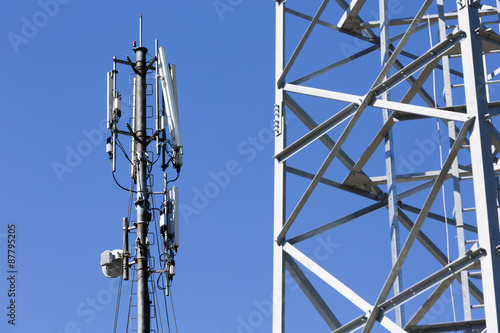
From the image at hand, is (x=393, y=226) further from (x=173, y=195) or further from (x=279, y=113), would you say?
(x=173, y=195)

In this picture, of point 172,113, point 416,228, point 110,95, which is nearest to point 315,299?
point 416,228

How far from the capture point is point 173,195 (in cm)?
1945

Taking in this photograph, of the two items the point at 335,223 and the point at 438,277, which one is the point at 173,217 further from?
the point at 438,277

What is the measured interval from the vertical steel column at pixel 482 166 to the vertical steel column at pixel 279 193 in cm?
306

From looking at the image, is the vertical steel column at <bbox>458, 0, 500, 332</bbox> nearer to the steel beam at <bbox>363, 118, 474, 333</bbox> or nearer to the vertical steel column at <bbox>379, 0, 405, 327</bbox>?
the steel beam at <bbox>363, 118, 474, 333</bbox>

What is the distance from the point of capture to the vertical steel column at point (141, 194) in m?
18.0

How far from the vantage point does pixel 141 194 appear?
752 inches

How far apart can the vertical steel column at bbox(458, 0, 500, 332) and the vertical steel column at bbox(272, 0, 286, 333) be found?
306 cm

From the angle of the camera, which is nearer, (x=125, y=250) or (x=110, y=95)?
(x=125, y=250)

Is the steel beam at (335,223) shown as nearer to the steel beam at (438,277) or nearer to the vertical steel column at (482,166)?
the steel beam at (438,277)

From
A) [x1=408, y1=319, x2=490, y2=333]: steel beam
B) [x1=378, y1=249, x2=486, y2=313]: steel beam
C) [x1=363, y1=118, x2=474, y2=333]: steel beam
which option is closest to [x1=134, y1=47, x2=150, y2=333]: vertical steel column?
[x1=363, y1=118, x2=474, y2=333]: steel beam

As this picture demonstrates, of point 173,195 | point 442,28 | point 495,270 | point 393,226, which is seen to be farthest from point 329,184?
point 173,195

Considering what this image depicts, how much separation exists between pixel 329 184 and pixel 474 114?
10.5 ft

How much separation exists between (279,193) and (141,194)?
7382mm
